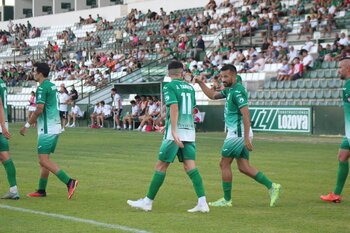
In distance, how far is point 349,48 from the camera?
31.8 m

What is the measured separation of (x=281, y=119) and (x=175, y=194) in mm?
18877

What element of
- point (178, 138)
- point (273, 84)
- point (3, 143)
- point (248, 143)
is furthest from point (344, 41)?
point (178, 138)

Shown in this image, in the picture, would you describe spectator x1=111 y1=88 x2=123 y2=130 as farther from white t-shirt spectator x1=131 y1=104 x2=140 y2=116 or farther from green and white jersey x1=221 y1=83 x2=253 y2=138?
green and white jersey x1=221 y1=83 x2=253 y2=138

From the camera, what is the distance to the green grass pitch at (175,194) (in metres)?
9.66

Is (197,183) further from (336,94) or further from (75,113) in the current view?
(75,113)

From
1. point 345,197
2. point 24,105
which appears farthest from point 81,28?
point 345,197

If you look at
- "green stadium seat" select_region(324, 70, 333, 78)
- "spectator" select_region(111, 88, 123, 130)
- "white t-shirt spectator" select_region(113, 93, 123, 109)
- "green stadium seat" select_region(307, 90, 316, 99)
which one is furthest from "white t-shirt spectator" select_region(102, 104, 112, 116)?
"green stadium seat" select_region(324, 70, 333, 78)

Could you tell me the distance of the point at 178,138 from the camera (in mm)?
10539

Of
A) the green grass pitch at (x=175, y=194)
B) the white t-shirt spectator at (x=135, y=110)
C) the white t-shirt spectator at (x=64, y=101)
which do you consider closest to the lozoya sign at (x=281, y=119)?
the white t-shirt spectator at (x=135, y=110)

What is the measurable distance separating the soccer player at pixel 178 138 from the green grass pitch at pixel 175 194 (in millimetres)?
275

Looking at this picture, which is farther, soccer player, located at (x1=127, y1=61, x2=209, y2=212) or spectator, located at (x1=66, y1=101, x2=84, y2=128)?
spectator, located at (x1=66, y1=101, x2=84, y2=128)

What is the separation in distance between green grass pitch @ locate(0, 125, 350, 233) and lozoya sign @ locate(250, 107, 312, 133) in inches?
260

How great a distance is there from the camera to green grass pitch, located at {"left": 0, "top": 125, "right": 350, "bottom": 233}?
966cm

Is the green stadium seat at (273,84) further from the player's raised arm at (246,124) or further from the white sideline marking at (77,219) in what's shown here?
the white sideline marking at (77,219)
